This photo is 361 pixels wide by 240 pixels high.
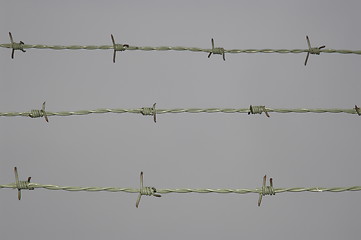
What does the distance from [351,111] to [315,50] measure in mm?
304

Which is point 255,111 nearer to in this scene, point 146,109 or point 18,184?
point 146,109

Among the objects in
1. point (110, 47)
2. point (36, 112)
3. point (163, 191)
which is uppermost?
point (110, 47)

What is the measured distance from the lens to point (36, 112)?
1517 millimetres

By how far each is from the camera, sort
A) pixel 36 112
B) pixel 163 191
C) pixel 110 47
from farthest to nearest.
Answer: pixel 110 47, pixel 36 112, pixel 163 191

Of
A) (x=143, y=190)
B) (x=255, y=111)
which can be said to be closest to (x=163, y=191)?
(x=143, y=190)

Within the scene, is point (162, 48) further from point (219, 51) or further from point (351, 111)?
point (351, 111)

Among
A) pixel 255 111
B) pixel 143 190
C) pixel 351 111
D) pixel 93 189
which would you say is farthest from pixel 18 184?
pixel 351 111

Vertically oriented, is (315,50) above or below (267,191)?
above

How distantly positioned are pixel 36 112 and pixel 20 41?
16.1 inches

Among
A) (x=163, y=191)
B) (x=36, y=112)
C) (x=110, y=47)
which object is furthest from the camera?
(x=110, y=47)

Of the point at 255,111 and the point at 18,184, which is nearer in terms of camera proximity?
the point at 18,184

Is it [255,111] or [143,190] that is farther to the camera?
[255,111]

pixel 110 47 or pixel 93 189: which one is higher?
→ pixel 110 47

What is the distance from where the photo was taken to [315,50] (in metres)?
1.70
